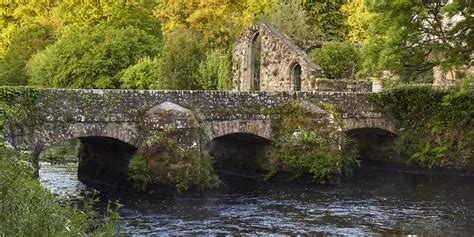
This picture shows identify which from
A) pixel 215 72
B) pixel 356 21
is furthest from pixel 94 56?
pixel 356 21

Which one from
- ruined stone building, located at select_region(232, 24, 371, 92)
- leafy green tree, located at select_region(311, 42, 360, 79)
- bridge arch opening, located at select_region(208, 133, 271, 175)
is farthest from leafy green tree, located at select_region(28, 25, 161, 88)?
bridge arch opening, located at select_region(208, 133, 271, 175)

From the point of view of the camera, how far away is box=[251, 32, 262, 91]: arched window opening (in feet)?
95.8

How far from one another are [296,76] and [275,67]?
1110 mm

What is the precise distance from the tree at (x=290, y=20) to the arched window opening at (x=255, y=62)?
5.21 meters

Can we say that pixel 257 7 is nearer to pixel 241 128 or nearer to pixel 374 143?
pixel 374 143

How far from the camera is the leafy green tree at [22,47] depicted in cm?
4728

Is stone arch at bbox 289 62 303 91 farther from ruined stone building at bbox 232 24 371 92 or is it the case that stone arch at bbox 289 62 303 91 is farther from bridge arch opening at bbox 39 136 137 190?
bridge arch opening at bbox 39 136 137 190

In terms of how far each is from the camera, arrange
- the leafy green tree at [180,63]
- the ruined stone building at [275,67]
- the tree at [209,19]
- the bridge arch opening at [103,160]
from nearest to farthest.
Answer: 1. the bridge arch opening at [103,160]
2. the ruined stone building at [275,67]
3. the leafy green tree at [180,63]
4. the tree at [209,19]

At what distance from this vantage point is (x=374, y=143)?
77.2 feet

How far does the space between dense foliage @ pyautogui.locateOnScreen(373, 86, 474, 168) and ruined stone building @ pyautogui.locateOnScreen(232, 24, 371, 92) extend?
260cm

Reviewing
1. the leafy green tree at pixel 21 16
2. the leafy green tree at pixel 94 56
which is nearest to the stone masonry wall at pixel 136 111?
the leafy green tree at pixel 94 56

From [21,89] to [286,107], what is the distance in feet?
27.1

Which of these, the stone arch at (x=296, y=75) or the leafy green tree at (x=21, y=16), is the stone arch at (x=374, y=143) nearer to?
the stone arch at (x=296, y=75)

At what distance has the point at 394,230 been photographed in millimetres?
12758
